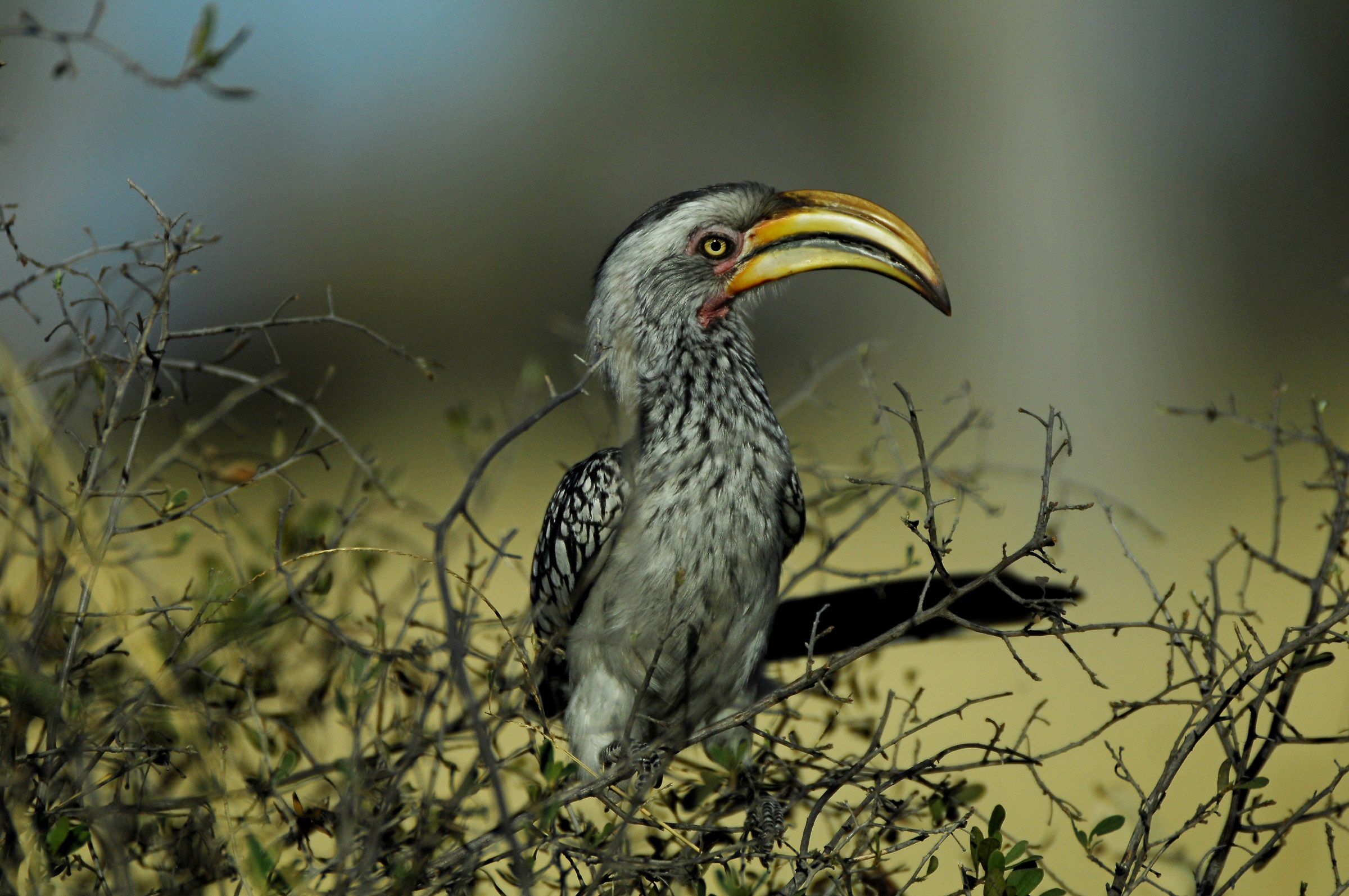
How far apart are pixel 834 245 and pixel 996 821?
1.46 m

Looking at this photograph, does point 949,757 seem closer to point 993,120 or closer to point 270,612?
point 270,612

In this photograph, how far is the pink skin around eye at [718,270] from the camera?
10.1ft

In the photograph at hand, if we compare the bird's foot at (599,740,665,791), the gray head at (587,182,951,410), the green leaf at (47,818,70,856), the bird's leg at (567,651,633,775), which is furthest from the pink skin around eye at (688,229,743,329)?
the green leaf at (47,818,70,856)

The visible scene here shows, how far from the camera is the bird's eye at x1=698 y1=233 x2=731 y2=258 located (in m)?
3.12

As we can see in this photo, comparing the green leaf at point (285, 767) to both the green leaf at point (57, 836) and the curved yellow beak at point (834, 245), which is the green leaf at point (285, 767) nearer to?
the green leaf at point (57, 836)

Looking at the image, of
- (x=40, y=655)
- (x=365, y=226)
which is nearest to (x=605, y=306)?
(x=40, y=655)

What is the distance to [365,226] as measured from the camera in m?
14.9

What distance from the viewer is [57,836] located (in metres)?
1.80

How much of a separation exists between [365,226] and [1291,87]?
36.5ft

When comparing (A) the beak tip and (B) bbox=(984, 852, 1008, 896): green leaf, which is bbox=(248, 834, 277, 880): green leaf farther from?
(A) the beak tip

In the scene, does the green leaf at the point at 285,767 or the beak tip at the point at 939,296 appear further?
the beak tip at the point at 939,296

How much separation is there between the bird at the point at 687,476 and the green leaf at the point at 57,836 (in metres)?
1.11

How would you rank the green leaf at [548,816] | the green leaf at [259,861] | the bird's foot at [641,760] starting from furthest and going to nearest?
the bird's foot at [641,760] → the green leaf at [548,816] → the green leaf at [259,861]

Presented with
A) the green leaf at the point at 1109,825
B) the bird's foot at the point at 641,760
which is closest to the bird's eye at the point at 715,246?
the bird's foot at the point at 641,760
